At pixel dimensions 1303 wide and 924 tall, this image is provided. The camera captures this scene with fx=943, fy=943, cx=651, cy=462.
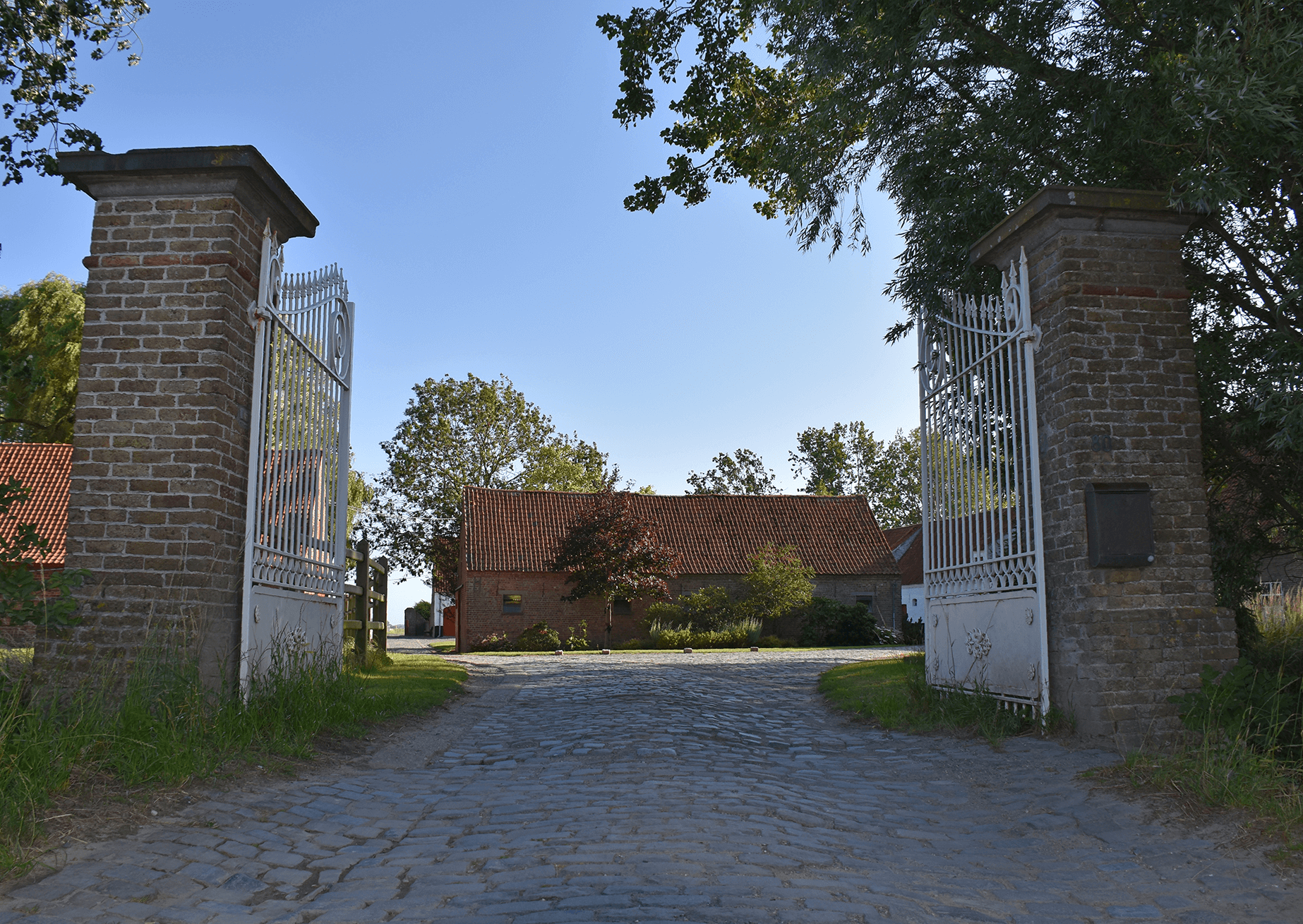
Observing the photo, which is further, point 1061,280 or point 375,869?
point 1061,280

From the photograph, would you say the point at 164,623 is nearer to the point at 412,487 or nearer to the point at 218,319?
the point at 218,319

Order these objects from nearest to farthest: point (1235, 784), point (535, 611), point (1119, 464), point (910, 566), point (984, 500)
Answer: point (1235, 784)
point (1119, 464)
point (984, 500)
point (535, 611)
point (910, 566)

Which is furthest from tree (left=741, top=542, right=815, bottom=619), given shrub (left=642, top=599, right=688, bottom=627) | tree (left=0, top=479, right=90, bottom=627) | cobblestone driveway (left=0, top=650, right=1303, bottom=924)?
tree (left=0, top=479, right=90, bottom=627)

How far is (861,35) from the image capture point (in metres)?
8.71

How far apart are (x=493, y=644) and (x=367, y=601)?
16.0m

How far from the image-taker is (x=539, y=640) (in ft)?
87.8

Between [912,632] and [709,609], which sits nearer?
[709,609]

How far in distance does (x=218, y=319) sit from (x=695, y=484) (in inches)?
2059

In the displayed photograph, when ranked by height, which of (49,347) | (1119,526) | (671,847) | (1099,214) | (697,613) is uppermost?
(49,347)

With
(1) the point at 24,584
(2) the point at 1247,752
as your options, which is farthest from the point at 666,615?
(1) the point at 24,584

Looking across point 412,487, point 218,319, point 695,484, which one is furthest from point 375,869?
point 695,484

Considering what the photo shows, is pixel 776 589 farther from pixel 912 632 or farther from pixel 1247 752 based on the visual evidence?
pixel 1247 752

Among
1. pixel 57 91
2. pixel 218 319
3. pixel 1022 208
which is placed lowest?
pixel 218 319

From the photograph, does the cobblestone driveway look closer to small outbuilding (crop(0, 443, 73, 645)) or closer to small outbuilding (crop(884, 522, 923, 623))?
small outbuilding (crop(0, 443, 73, 645))
